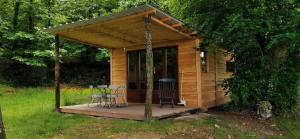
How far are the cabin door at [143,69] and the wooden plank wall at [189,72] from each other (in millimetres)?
272

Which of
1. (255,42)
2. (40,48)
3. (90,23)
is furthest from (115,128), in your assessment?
(40,48)

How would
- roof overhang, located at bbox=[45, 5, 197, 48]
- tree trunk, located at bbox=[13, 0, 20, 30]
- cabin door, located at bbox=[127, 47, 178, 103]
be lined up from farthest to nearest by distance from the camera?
1. tree trunk, located at bbox=[13, 0, 20, 30]
2. cabin door, located at bbox=[127, 47, 178, 103]
3. roof overhang, located at bbox=[45, 5, 197, 48]

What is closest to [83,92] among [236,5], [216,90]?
[216,90]

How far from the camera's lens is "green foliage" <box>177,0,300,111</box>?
7.88m

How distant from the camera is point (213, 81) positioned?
10586mm

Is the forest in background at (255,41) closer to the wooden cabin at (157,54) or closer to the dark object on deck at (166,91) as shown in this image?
the wooden cabin at (157,54)

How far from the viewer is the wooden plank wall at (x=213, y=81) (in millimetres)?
9906

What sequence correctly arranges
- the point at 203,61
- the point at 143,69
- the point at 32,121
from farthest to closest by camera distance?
1. the point at 143,69
2. the point at 203,61
3. the point at 32,121

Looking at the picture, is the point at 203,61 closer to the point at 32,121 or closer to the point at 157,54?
the point at 157,54

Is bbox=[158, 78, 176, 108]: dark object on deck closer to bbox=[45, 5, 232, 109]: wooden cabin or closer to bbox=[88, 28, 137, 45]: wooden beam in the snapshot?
bbox=[45, 5, 232, 109]: wooden cabin

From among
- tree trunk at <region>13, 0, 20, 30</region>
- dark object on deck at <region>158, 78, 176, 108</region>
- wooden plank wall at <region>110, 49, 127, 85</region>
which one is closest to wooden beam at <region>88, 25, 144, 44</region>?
wooden plank wall at <region>110, 49, 127, 85</region>

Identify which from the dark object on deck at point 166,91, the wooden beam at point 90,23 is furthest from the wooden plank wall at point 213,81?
the wooden beam at point 90,23

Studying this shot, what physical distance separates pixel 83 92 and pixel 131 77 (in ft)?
15.3

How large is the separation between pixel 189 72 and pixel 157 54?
4.66ft
